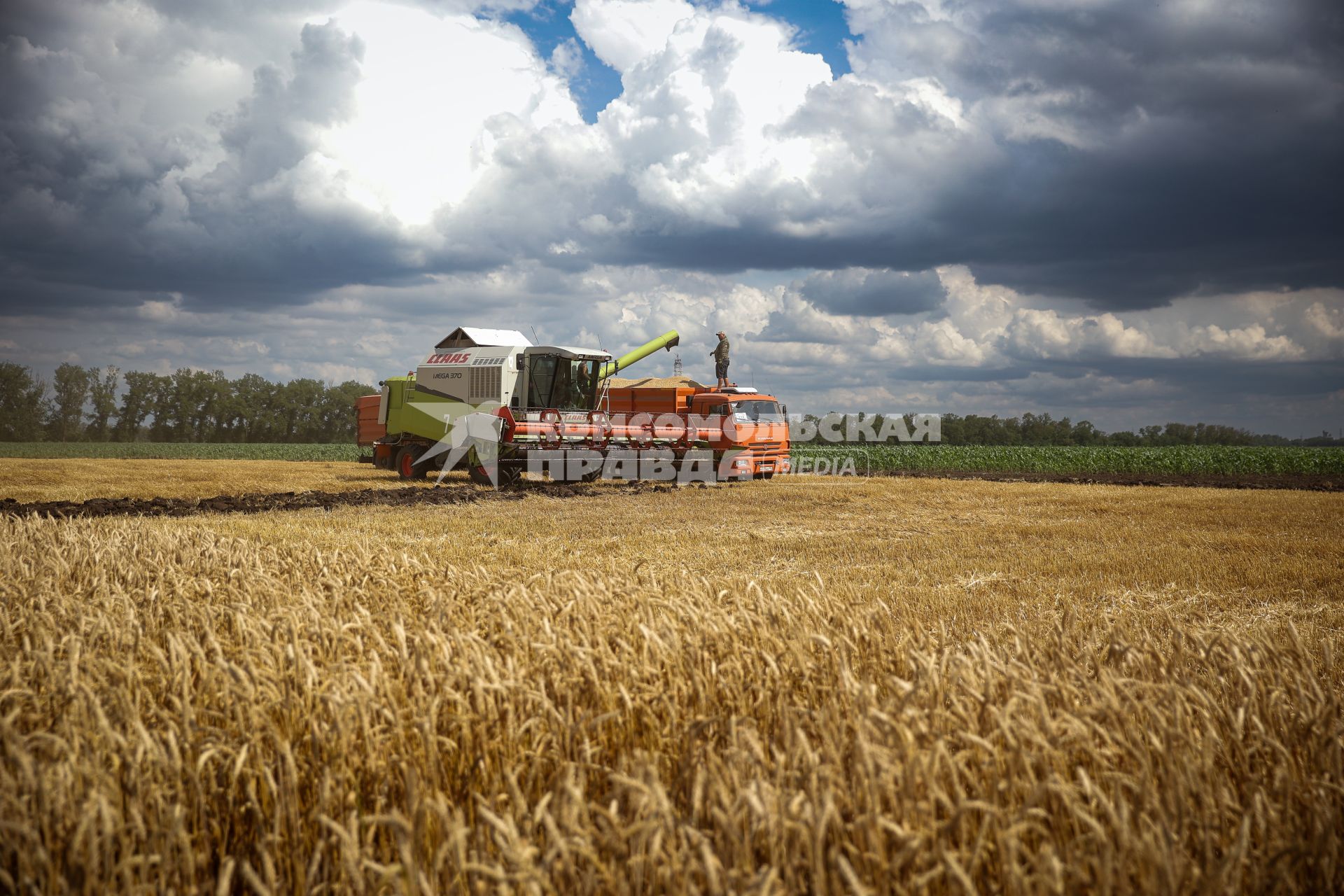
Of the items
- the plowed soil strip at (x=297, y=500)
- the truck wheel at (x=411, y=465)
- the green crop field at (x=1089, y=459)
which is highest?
the green crop field at (x=1089, y=459)

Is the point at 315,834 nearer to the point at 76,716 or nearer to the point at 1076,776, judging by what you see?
the point at 76,716

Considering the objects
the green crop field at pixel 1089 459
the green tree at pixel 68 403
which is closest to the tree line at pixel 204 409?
the green tree at pixel 68 403

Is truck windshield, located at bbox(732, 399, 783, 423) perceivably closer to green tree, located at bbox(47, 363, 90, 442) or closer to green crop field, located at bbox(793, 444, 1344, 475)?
green crop field, located at bbox(793, 444, 1344, 475)

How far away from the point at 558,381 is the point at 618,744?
19503 mm

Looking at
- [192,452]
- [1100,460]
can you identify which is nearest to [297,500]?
[1100,460]

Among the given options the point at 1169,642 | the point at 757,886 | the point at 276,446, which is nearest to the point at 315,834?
the point at 757,886

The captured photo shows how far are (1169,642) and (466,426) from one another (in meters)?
18.7

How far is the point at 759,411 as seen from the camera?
23.9 metres

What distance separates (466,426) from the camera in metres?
21.2

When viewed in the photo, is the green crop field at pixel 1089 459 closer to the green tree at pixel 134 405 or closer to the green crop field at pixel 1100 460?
the green crop field at pixel 1100 460

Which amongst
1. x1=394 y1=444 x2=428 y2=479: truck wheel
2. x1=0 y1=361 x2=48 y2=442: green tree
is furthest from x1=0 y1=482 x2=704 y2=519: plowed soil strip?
x1=0 y1=361 x2=48 y2=442: green tree

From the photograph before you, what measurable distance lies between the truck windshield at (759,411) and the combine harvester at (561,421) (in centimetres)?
4

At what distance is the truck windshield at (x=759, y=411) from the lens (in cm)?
2333

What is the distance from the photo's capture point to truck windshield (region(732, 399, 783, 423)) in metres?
23.3
